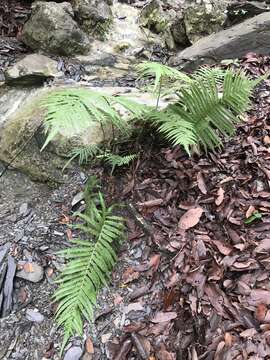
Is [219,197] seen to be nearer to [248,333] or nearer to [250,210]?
[250,210]

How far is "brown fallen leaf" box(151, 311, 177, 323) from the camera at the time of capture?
2.63 metres

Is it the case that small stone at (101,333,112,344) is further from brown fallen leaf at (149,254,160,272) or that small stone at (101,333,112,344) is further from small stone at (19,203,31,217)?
small stone at (19,203,31,217)

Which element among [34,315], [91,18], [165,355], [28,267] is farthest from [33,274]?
[91,18]

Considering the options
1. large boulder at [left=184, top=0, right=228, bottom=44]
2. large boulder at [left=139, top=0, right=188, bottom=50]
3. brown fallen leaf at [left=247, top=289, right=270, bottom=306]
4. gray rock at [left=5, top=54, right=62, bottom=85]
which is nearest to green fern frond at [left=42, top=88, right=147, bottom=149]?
brown fallen leaf at [left=247, top=289, right=270, bottom=306]

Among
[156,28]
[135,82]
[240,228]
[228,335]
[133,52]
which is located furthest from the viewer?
[156,28]

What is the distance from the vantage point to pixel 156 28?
7.29 metres

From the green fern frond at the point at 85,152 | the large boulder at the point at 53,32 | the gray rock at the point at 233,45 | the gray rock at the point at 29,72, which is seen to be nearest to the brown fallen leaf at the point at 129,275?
the green fern frond at the point at 85,152

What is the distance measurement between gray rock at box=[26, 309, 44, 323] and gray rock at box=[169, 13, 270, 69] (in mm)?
3654

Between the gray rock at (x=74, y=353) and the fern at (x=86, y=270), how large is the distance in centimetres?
7

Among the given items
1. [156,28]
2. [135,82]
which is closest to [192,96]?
[135,82]

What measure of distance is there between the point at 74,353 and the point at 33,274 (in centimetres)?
72

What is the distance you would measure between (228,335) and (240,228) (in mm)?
778

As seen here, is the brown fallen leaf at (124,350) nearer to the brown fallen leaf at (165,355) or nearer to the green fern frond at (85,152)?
the brown fallen leaf at (165,355)

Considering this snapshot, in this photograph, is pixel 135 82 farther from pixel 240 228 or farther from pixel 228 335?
pixel 228 335
